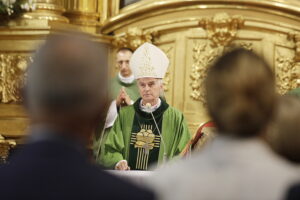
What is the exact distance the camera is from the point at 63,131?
2.08m

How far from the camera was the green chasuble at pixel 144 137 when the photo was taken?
22.5 feet

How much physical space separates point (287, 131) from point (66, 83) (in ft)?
2.34

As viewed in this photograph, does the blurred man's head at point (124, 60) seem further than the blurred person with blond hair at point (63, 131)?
Yes

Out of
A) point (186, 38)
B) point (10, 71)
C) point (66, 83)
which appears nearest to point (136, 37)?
point (186, 38)

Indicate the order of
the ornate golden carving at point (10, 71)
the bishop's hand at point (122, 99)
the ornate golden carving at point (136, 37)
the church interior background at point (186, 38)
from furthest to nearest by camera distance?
the ornate golden carving at point (136, 37) < the ornate golden carving at point (10, 71) < the church interior background at point (186, 38) < the bishop's hand at point (122, 99)

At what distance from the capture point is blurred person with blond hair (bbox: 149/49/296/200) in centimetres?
215

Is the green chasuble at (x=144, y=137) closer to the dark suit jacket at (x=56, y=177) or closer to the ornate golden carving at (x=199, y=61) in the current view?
the ornate golden carving at (x=199, y=61)

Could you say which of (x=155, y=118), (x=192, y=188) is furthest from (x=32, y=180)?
(x=155, y=118)

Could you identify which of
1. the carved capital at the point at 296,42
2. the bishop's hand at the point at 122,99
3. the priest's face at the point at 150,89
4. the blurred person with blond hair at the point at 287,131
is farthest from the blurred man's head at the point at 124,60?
the blurred person with blond hair at the point at 287,131

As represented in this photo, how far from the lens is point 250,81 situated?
2.16 meters

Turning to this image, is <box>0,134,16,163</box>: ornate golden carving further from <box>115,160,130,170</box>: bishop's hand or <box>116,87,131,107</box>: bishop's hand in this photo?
<box>115,160,130,170</box>: bishop's hand

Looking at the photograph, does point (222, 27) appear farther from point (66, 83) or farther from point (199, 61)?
point (66, 83)

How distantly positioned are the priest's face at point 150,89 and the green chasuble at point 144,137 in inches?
4.0

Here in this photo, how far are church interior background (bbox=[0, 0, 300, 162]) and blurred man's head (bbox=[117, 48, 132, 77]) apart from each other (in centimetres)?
26
